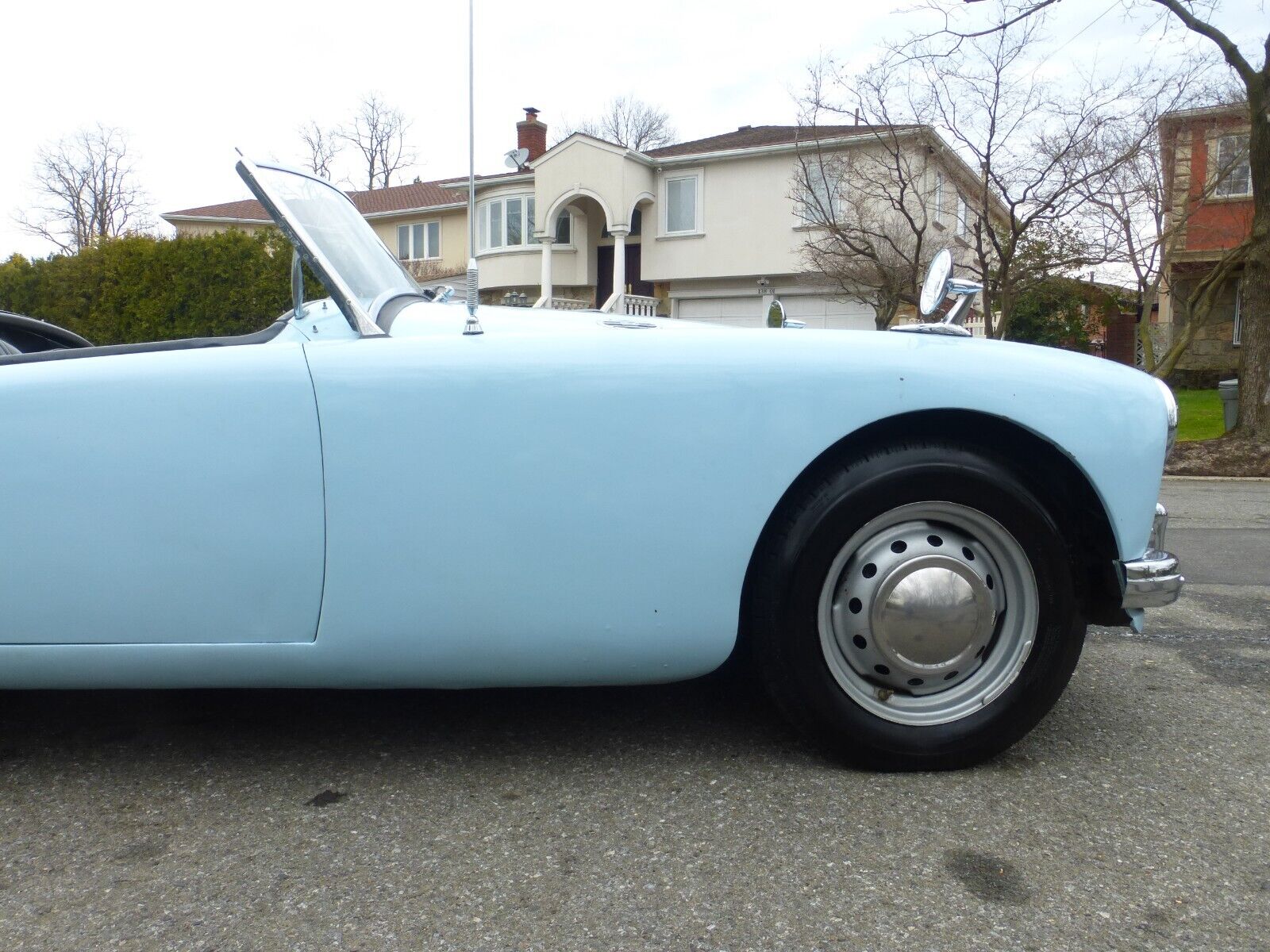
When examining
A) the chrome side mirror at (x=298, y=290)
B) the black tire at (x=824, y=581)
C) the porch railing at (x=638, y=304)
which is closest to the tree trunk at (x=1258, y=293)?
the black tire at (x=824, y=581)

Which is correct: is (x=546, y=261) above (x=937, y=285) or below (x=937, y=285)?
above

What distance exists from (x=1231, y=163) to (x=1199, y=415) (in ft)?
13.8

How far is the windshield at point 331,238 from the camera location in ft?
7.39

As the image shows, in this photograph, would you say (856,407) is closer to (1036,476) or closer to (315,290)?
(1036,476)

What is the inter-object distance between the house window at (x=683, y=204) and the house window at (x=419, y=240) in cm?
931

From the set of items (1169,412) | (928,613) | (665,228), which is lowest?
(928,613)

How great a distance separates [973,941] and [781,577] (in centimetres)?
79

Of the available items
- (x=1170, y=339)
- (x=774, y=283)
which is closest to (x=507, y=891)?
(x=774, y=283)

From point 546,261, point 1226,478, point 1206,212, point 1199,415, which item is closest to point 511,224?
point 546,261

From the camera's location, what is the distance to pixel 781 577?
A: 211 centimetres

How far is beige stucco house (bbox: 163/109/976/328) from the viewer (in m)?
24.9

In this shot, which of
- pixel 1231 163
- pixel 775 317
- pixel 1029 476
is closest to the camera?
pixel 1029 476

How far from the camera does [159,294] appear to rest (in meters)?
8.26

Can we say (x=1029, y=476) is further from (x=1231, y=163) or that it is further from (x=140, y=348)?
(x=1231, y=163)
